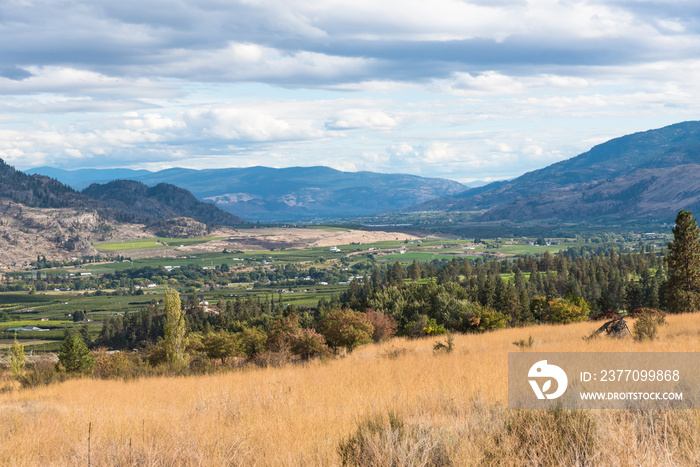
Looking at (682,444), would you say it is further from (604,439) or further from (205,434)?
(205,434)

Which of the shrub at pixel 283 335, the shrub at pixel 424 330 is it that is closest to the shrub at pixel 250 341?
the shrub at pixel 283 335

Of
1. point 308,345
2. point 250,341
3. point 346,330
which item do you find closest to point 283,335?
point 308,345

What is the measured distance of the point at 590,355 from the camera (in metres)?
12.7

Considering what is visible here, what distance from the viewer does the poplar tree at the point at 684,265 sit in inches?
1996

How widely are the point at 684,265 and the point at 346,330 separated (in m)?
37.3

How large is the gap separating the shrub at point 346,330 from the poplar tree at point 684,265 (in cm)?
3411

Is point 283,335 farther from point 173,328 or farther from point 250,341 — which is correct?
point 173,328

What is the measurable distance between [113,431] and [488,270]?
157 meters

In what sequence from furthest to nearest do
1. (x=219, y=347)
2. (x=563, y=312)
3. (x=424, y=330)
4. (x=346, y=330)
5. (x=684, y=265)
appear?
1. (x=563, y=312)
2. (x=684, y=265)
3. (x=424, y=330)
4. (x=219, y=347)
5. (x=346, y=330)

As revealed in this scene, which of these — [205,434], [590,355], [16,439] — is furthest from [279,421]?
[590,355]

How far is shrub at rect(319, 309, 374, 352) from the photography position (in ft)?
110

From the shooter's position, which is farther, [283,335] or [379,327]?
[379,327]

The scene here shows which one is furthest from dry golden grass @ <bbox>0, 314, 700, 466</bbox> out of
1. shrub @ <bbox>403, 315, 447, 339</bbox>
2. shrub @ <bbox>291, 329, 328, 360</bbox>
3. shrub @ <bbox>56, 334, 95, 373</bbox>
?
shrub @ <bbox>56, 334, 95, 373</bbox>

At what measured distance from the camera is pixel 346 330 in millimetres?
33500
